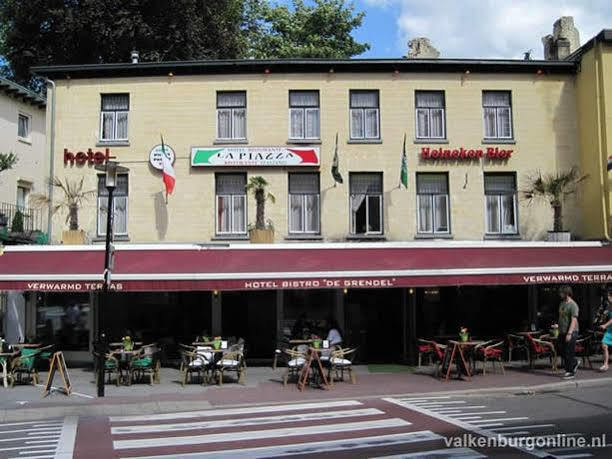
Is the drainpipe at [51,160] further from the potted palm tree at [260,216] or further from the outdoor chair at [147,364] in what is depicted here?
the outdoor chair at [147,364]

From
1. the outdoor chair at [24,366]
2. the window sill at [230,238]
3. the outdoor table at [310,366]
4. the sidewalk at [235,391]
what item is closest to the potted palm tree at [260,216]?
the window sill at [230,238]

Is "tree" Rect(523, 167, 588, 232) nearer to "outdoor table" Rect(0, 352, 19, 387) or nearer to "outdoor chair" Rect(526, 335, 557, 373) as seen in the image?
"outdoor chair" Rect(526, 335, 557, 373)

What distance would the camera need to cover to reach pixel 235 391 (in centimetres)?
1362

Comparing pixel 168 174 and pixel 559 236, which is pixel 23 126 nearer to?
pixel 168 174

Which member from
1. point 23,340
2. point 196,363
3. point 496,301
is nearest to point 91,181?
point 23,340

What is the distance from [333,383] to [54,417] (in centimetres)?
586

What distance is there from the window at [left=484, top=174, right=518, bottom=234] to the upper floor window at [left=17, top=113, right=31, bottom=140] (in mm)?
19242

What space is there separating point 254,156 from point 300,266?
4.41m

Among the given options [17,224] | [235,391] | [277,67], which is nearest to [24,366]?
[235,391]

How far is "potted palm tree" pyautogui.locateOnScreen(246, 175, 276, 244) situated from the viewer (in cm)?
1825

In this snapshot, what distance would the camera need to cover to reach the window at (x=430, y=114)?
773 inches

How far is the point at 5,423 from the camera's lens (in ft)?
36.3

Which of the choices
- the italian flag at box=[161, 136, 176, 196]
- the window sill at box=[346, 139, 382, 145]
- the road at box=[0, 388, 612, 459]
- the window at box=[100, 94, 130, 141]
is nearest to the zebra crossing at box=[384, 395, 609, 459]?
the road at box=[0, 388, 612, 459]

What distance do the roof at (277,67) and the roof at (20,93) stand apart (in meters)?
6.94
